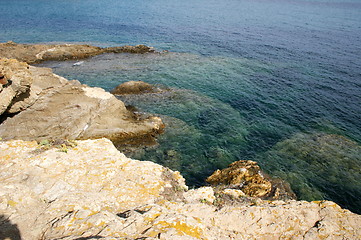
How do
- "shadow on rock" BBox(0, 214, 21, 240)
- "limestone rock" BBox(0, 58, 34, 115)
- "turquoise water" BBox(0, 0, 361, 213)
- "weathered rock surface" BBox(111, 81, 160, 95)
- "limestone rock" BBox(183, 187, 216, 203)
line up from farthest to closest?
"weathered rock surface" BBox(111, 81, 160, 95)
"turquoise water" BBox(0, 0, 361, 213)
"limestone rock" BBox(0, 58, 34, 115)
"limestone rock" BBox(183, 187, 216, 203)
"shadow on rock" BBox(0, 214, 21, 240)

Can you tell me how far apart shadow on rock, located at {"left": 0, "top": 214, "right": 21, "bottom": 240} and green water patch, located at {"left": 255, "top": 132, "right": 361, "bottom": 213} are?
18275 millimetres

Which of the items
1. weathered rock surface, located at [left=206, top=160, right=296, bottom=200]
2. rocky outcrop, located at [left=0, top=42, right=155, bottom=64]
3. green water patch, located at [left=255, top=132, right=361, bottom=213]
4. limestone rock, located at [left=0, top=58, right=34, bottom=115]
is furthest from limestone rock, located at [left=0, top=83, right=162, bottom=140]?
rocky outcrop, located at [left=0, top=42, right=155, bottom=64]

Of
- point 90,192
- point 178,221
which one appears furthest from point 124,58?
point 178,221

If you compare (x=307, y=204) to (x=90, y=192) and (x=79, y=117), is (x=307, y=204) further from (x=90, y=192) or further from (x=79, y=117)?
(x=79, y=117)

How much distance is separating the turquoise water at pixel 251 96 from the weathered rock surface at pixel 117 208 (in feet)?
25.8

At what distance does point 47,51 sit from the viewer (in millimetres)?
48781

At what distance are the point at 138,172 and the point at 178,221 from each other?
4871 millimetres

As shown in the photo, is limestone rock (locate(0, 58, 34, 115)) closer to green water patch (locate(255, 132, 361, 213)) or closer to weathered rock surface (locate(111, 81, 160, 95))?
weathered rock surface (locate(111, 81, 160, 95))

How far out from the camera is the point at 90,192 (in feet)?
32.2

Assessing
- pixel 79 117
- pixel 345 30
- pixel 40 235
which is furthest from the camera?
pixel 345 30

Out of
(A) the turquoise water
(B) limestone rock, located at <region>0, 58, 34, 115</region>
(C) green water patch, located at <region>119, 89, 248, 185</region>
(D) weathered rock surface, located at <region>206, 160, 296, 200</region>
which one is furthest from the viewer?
(A) the turquoise water

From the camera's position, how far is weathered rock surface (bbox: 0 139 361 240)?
284 inches

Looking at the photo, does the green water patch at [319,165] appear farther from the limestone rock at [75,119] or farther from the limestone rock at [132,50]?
the limestone rock at [132,50]

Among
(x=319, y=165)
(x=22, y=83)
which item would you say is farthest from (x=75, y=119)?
(x=319, y=165)
